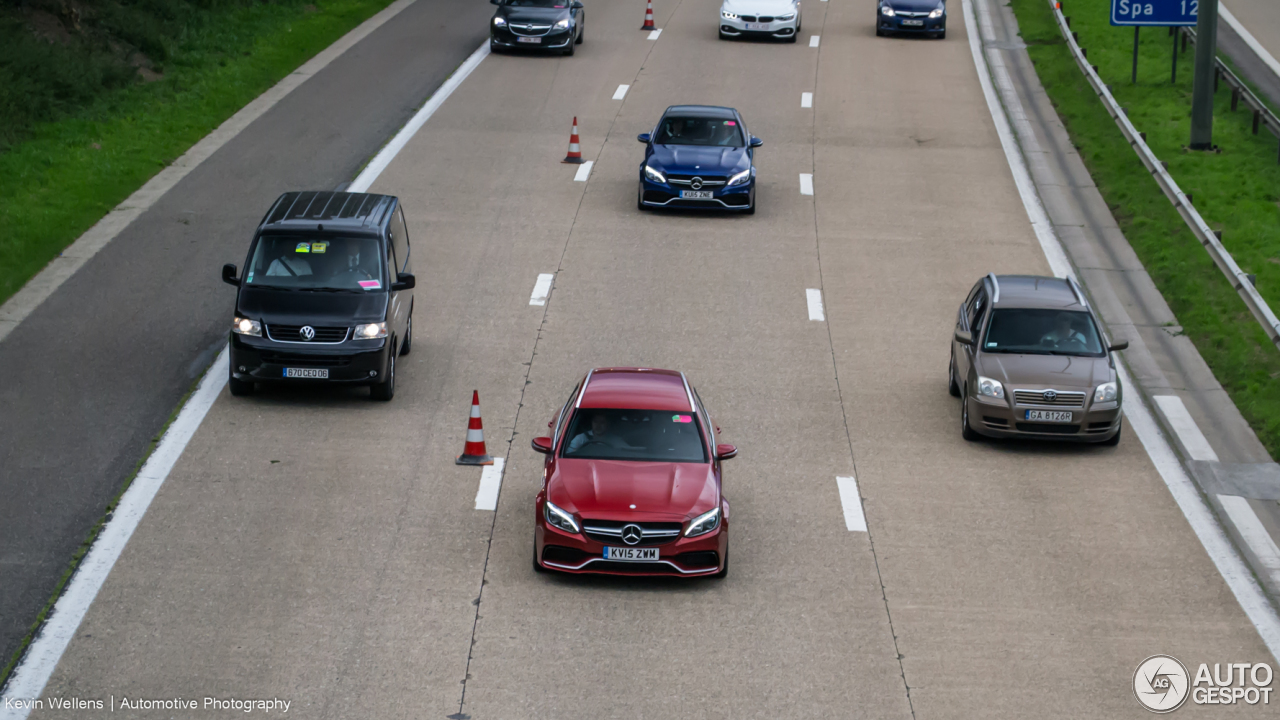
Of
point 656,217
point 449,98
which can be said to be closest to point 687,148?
point 656,217

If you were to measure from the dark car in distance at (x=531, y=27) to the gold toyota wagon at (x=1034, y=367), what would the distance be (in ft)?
68.2

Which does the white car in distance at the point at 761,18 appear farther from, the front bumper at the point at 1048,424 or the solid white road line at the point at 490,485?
the solid white road line at the point at 490,485

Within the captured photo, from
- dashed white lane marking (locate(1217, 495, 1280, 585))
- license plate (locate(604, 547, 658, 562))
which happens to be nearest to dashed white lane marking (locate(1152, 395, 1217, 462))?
dashed white lane marking (locate(1217, 495, 1280, 585))

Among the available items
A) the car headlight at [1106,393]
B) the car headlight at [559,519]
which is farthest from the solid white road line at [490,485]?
the car headlight at [1106,393]

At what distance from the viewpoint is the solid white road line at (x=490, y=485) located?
13.8 meters

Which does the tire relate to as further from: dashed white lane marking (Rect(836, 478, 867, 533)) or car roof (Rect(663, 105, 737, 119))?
car roof (Rect(663, 105, 737, 119))

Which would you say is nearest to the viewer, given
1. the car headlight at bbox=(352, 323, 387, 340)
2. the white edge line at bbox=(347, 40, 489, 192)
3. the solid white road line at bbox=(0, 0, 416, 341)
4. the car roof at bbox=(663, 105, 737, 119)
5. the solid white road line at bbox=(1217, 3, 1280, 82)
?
the car headlight at bbox=(352, 323, 387, 340)

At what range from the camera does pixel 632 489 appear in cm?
1223

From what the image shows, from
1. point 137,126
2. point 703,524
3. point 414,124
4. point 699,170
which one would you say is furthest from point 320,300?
point 414,124

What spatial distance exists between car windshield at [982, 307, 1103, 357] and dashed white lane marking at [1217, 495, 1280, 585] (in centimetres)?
241

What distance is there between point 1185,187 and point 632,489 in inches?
716

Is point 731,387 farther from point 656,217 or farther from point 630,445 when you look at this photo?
point 656,217

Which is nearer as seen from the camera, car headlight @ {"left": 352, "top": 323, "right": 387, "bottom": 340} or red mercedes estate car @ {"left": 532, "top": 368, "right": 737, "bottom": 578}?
red mercedes estate car @ {"left": 532, "top": 368, "right": 737, "bottom": 578}

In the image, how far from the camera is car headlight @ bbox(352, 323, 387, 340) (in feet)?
53.0
